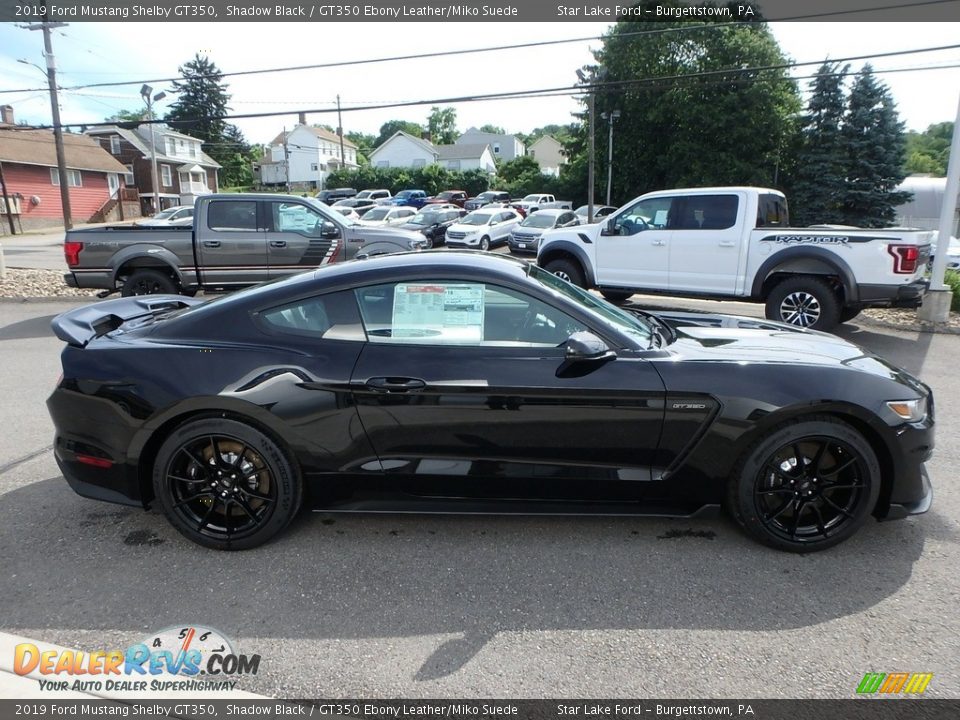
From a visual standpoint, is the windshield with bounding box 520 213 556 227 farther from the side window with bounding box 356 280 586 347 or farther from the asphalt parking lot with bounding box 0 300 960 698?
the side window with bounding box 356 280 586 347

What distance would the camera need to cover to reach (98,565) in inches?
126

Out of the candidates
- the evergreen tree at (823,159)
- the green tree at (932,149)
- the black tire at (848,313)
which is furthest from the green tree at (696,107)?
the green tree at (932,149)

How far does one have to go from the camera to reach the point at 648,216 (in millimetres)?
9781

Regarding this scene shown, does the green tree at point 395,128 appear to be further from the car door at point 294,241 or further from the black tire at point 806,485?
the black tire at point 806,485

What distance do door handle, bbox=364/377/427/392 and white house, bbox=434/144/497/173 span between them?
3026 inches

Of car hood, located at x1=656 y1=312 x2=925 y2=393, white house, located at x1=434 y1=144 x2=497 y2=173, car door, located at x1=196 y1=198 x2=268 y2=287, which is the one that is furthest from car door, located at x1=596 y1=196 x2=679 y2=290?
white house, located at x1=434 y1=144 x2=497 y2=173

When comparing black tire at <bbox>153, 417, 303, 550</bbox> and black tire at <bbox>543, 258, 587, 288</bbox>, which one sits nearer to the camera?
black tire at <bbox>153, 417, 303, 550</bbox>

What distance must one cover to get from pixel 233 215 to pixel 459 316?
779 centimetres

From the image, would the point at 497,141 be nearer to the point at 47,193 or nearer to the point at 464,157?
the point at 464,157

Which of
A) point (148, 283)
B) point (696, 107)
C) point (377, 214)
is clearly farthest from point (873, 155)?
point (148, 283)

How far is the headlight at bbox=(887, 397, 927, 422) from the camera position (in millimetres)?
3113

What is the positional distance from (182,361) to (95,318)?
2.88 ft

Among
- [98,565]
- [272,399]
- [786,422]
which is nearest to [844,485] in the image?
[786,422]

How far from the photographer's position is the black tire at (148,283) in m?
9.57
